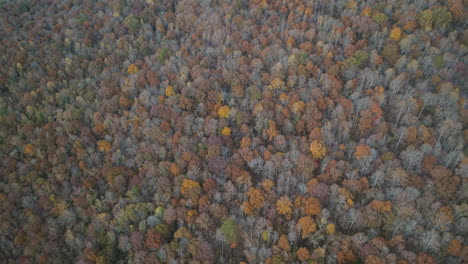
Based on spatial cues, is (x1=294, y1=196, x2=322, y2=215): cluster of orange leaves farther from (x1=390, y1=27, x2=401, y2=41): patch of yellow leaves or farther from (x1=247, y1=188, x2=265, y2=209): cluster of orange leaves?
(x1=390, y1=27, x2=401, y2=41): patch of yellow leaves

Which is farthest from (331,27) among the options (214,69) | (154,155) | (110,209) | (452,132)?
(110,209)

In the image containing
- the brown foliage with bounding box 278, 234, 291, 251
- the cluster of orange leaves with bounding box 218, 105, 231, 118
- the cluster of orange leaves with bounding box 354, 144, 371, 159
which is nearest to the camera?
the brown foliage with bounding box 278, 234, 291, 251

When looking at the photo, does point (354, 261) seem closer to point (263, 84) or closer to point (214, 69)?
point (263, 84)

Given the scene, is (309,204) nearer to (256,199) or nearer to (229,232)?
(256,199)

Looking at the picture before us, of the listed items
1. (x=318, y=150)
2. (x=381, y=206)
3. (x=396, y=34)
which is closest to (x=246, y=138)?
(x=318, y=150)

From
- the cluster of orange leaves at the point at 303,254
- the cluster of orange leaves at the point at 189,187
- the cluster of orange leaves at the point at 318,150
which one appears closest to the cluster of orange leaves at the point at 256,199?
the cluster of orange leaves at the point at 189,187

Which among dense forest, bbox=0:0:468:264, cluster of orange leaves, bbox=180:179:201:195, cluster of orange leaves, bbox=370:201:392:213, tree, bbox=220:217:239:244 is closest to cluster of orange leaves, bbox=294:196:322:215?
dense forest, bbox=0:0:468:264

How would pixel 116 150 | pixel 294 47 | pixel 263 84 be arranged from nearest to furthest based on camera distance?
pixel 116 150 → pixel 263 84 → pixel 294 47

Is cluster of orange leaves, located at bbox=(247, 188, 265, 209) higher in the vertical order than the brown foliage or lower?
higher
